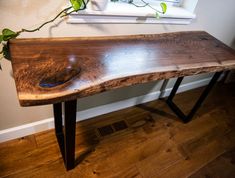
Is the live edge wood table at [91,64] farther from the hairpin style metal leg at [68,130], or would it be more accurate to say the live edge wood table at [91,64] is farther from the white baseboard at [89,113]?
the white baseboard at [89,113]

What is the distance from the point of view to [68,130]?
38.2 inches

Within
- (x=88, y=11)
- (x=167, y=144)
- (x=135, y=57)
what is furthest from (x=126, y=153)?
(x=88, y=11)

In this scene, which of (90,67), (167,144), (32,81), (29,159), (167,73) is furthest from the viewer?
(167,144)

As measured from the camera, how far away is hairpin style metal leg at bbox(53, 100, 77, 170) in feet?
2.91

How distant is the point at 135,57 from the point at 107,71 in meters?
0.22

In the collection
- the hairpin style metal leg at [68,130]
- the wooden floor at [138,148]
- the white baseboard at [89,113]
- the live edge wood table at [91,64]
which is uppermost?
the live edge wood table at [91,64]

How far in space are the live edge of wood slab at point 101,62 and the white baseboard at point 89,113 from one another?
0.66m

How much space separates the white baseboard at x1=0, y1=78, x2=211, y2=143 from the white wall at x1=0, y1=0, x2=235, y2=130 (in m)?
0.04

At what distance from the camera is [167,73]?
100 cm

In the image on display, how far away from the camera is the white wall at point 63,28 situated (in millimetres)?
916

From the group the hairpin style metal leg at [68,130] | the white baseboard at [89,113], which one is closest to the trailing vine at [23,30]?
the hairpin style metal leg at [68,130]

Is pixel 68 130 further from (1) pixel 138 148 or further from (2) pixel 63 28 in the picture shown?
(1) pixel 138 148

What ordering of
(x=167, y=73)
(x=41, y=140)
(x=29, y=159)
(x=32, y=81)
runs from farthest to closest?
(x=41, y=140)
(x=29, y=159)
(x=167, y=73)
(x=32, y=81)

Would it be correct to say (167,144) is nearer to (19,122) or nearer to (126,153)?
(126,153)
